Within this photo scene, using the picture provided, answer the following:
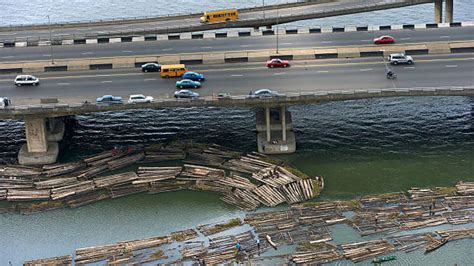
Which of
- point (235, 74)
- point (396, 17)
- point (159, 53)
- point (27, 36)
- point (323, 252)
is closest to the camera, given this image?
point (323, 252)

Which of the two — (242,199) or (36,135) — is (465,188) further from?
(36,135)

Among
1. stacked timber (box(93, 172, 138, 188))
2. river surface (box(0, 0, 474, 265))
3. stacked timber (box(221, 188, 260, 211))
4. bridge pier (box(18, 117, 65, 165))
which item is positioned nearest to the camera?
river surface (box(0, 0, 474, 265))

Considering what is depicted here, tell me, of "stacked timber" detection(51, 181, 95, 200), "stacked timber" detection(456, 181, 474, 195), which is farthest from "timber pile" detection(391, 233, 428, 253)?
"stacked timber" detection(51, 181, 95, 200)

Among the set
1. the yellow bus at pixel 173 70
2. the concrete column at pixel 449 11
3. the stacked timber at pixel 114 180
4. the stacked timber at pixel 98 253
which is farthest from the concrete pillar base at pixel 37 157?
the concrete column at pixel 449 11

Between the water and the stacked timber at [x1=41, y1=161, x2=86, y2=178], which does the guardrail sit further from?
the water

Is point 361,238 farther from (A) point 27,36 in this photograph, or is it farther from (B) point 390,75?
(A) point 27,36

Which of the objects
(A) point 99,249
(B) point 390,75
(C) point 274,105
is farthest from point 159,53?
(A) point 99,249
